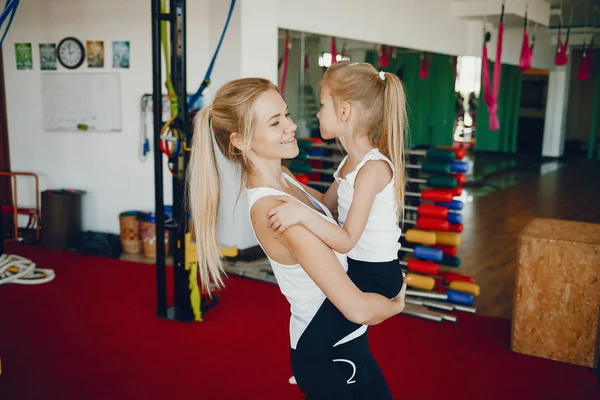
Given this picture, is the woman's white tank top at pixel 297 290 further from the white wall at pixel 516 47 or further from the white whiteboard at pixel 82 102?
the white wall at pixel 516 47

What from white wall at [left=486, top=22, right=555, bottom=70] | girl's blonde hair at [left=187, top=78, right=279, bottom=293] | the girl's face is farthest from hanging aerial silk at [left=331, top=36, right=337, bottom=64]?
girl's blonde hair at [left=187, top=78, right=279, bottom=293]

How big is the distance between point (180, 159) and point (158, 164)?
14cm

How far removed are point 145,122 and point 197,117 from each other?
4.19 meters

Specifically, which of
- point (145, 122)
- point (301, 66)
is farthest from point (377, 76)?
point (301, 66)

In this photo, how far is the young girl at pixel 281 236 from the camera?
4.68 feet

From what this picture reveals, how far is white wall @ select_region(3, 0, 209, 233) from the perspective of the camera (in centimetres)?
542

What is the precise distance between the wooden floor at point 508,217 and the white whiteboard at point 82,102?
3763 millimetres

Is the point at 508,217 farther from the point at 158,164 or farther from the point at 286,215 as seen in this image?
the point at 286,215

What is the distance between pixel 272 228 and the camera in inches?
52.7

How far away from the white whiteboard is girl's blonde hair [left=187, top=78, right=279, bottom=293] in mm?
4390

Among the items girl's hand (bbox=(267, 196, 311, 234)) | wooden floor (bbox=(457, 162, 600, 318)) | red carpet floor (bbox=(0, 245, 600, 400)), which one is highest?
girl's hand (bbox=(267, 196, 311, 234))

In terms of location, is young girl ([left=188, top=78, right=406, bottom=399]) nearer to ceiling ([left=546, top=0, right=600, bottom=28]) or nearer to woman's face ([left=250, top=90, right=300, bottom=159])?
woman's face ([left=250, top=90, right=300, bottom=159])

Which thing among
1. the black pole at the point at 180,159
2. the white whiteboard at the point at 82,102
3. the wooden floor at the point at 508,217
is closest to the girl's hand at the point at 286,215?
the black pole at the point at 180,159

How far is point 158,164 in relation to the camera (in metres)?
3.64
